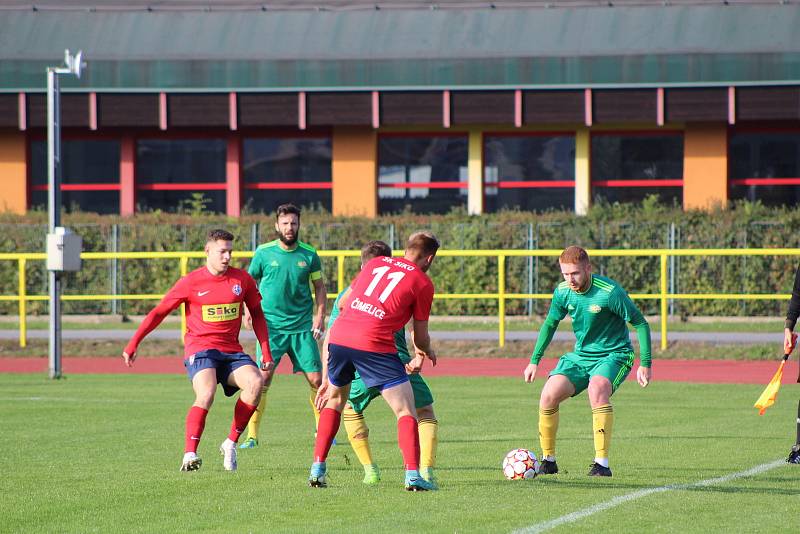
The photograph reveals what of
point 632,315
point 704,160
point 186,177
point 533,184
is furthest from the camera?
point 186,177

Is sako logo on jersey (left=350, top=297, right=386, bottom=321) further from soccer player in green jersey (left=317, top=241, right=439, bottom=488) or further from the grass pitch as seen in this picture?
the grass pitch

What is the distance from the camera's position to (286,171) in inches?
1351

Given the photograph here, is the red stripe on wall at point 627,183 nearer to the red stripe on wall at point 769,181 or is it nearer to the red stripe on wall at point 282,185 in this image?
the red stripe on wall at point 769,181

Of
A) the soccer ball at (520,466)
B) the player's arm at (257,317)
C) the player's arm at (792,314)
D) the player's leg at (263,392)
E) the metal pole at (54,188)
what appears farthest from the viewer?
the metal pole at (54,188)

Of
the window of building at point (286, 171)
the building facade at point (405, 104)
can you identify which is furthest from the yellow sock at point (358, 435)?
the window of building at point (286, 171)

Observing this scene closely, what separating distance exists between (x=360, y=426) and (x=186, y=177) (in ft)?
83.6

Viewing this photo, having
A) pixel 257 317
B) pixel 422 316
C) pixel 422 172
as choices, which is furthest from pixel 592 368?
pixel 422 172

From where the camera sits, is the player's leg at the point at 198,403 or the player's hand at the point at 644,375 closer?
the player's hand at the point at 644,375

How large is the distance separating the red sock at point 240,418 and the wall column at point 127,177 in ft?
79.5

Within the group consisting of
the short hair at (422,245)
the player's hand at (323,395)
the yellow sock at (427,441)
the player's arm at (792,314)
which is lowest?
the yellow sock at (427,441)

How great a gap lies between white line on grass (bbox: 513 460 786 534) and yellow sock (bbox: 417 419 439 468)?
134 cm

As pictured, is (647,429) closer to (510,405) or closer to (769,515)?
(510,405)

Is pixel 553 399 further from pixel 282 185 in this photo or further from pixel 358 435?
pixel 282 185

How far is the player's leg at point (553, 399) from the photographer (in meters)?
10.0
